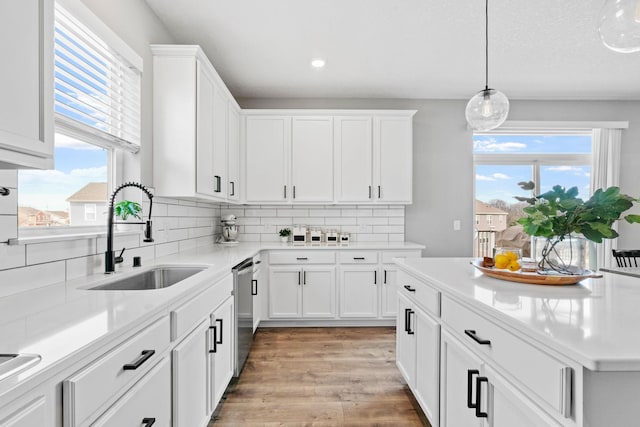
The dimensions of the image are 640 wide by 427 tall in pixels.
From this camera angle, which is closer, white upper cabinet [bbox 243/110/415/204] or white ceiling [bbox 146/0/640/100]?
white ceiling [bbox 146/0/640/100]

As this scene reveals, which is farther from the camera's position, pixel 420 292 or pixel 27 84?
pixel 420 292

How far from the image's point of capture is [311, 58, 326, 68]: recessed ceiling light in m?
3.27

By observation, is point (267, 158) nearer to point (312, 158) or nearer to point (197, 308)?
point (312, 158)

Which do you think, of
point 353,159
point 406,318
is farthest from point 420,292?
point 353,159

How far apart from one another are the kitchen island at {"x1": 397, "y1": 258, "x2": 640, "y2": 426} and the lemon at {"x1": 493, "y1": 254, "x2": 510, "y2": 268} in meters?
0.09

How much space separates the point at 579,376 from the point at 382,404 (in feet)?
5.40

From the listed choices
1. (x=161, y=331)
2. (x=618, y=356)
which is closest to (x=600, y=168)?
(x=618, y=356)

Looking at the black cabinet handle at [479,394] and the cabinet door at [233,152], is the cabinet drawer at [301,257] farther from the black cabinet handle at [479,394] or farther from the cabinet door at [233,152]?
the black cabinet handle at [479,394]

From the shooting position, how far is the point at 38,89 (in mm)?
1025

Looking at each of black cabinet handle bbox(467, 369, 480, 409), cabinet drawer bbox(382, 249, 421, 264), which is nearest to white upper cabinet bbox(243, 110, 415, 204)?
cabinet drawer bbox(382, 249, 421, 264)

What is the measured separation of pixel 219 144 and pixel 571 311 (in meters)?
2.80

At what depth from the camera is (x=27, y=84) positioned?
983mm

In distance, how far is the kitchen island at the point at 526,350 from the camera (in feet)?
2.63

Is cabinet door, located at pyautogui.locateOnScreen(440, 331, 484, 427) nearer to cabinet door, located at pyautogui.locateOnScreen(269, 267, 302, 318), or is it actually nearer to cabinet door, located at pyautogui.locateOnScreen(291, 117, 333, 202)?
cabinet door, located at pyautogui.locateOnScreen(269, 267, 302, 318)
